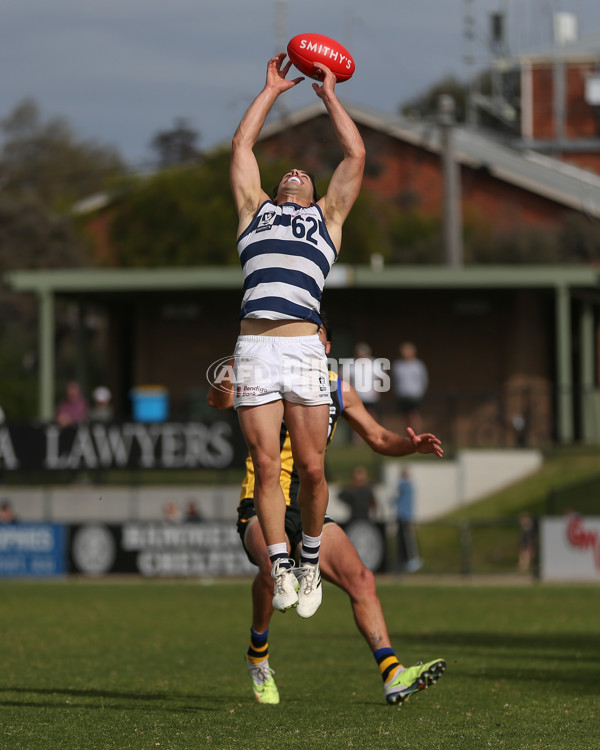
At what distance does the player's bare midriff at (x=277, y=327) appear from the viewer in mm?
7348

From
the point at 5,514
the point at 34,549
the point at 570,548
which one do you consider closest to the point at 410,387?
the point at 570,548

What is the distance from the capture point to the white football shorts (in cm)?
731

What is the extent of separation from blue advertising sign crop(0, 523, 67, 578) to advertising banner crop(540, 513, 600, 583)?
8.84m

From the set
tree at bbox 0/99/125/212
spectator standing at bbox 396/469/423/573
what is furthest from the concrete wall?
tree at bbox 0/99/125/212

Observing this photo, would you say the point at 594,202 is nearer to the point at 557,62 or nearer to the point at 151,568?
the point at 557,62

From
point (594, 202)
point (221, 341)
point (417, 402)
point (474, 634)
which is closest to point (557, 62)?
point (594, 202)

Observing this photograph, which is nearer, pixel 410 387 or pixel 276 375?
pixel 276 375

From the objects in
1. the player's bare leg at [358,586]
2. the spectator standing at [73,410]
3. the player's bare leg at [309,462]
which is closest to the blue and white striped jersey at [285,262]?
the player's bare leg at [309,462]

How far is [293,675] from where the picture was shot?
1038 cm

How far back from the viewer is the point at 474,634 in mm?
13789

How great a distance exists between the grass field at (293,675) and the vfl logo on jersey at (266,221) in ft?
9.29

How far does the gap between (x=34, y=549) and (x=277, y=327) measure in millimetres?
17695

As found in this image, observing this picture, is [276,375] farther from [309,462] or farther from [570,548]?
[570,548]

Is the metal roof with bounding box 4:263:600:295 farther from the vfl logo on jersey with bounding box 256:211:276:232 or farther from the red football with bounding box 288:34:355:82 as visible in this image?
the vfl logo on jersey with bounding box 256:211:276:232
